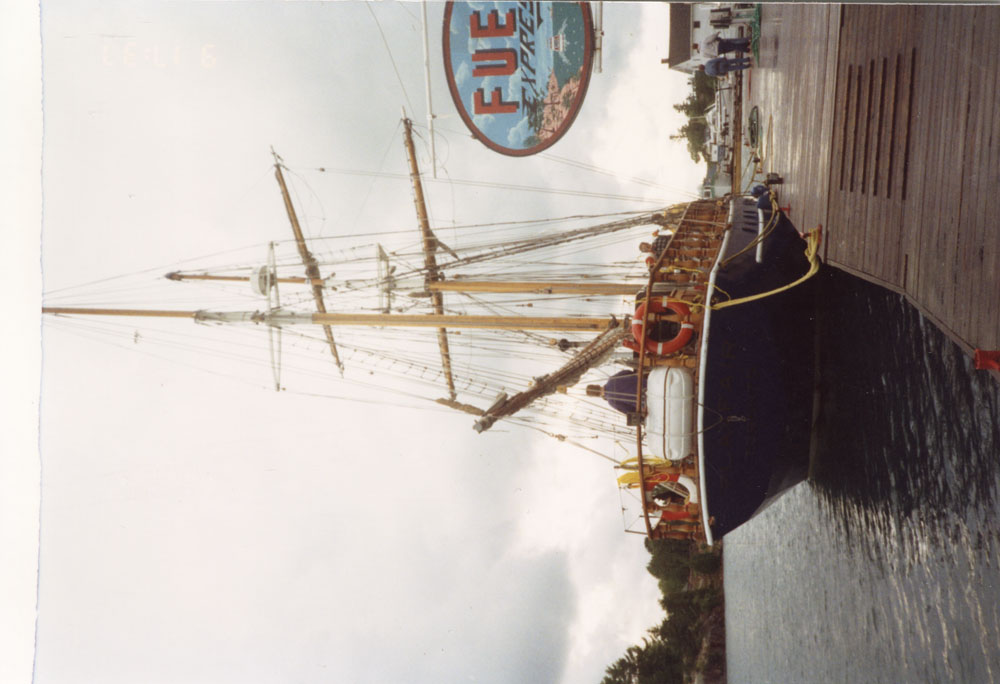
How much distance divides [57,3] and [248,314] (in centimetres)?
593

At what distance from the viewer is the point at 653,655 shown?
71.7ft

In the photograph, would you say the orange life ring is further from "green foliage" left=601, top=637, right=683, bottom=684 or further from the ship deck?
"green foliage" left=601, top=637, right=683, bottom=684

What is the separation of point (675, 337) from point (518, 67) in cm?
451

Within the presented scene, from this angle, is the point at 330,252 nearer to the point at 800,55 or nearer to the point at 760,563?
the point at 800,55

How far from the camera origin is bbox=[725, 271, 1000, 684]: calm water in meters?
6.85

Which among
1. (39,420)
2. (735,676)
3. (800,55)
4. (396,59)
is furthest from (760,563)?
(39,420)

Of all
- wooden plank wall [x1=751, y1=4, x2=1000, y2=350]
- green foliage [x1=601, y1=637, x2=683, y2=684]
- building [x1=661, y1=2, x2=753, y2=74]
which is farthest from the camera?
green foliage [x1=601, y1=637, x2=683, y2=684]

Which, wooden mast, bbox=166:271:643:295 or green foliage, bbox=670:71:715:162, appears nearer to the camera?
wooden mast, bbox=166:271:643:295

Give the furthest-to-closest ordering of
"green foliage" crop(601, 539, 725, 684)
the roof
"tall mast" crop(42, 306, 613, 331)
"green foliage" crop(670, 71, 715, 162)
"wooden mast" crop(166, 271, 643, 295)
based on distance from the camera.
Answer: "green foliage" crop(601, 539, 725, 684), "green foliage" crop(670, 71, 715, 162), "wooden mast" crop(166, 271, 643, 295), "tall mast" crop(42, 306, 613, 331), the roof

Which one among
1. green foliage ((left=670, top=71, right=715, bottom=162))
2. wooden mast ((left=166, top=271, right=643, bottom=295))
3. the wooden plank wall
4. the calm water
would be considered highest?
green foliage ((left=670, top=71, right=715, bottom=162))

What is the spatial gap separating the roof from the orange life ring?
3674 mm

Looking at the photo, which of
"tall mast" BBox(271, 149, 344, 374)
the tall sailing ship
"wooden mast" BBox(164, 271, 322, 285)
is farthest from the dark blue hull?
"wooden mast" BBox(164, 271, 322, 285)

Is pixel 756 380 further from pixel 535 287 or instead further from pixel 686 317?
pixel 535 287

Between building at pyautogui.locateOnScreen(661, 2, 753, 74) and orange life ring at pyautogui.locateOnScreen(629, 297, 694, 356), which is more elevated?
building at pyautogui.locateOnScreen(661, 2, 753, 74)
